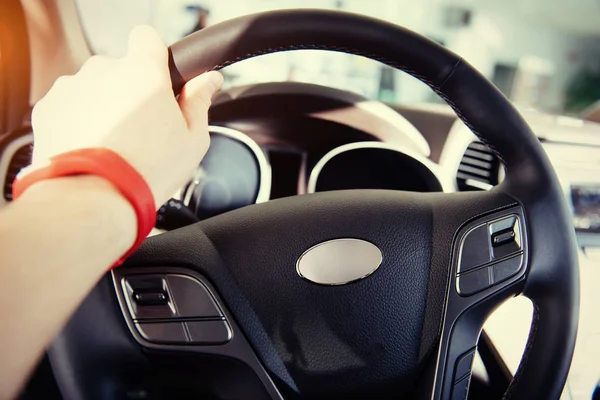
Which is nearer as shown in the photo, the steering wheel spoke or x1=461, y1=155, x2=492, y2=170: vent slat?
Answer: the steering wheel spoke

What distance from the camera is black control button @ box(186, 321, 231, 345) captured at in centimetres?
57

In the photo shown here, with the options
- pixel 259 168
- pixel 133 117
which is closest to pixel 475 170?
pixel 259 168

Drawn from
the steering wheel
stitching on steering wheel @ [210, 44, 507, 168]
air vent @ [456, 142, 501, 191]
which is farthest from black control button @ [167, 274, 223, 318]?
air vent @ [456, 142, 501, 191]

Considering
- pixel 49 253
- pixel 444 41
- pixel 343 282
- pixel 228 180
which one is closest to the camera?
pixel 49 253

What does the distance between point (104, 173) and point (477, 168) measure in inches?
40.5

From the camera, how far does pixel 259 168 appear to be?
1157 millimetres

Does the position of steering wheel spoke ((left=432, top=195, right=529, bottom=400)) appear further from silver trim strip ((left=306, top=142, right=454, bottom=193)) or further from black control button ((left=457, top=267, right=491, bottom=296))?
silver trim strip ((left=306, top=142, right=454, bottom=193))

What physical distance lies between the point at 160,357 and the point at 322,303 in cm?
20

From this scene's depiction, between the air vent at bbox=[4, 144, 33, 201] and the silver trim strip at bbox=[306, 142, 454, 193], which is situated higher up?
the silver trim strip at bbox=[306, 142, 454, 193]

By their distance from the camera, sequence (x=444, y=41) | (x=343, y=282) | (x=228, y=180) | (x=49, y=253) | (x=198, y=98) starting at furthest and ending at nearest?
(x=444, y=41) < (x=228, y=180) < (x=343, y=282) < (x=198, y=98) < (x=49, y=253)

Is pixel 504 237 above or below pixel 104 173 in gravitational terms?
below

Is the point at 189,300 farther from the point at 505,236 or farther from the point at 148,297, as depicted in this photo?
the point at 505,236

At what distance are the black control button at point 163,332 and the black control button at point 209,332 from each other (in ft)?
0.04

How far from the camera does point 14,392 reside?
36cm
